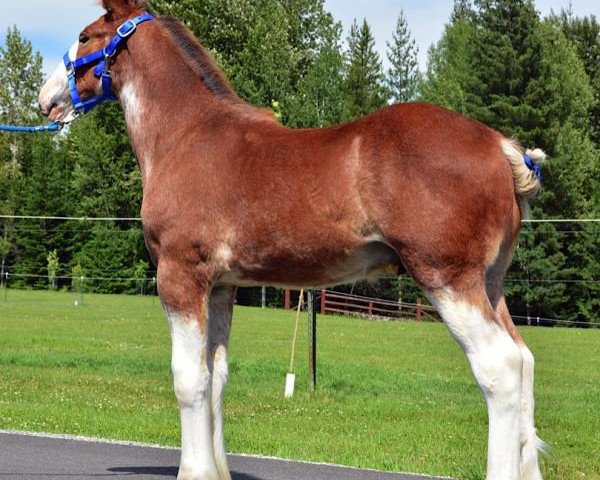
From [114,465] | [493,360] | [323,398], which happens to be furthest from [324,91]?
[493,360]

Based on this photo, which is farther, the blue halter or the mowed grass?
the mowed grass

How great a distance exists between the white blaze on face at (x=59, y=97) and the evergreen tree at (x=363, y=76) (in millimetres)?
50995

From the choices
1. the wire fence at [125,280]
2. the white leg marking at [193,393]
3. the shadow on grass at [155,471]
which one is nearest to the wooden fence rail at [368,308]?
the wire fence at [125,280]

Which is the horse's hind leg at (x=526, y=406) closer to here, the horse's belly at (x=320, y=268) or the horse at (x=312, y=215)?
the horse at (x=312, y=215)

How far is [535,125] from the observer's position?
48875 millimetres

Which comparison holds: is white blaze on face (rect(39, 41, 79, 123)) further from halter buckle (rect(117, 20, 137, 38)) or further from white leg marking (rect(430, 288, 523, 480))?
white leg marking (rect(430, 288, 523, 480))

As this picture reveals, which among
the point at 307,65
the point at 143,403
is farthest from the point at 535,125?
the point at 143,403

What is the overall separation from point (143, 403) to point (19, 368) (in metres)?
5.45

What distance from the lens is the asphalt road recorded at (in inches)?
285

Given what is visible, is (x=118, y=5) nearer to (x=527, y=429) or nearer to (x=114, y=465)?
(x=114, y=465)

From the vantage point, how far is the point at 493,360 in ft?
17.1

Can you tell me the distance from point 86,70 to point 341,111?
52480 millimetres

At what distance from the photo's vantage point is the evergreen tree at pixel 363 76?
59.3m

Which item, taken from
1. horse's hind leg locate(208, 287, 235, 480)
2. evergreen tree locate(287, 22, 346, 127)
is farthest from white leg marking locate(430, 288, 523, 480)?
evergreen tree locate(287, 22, 346, 127)
